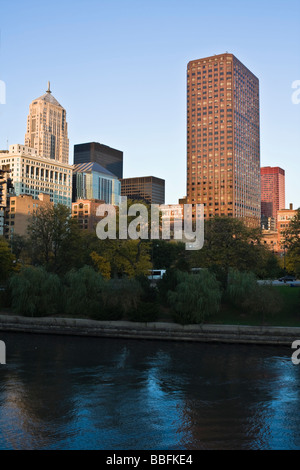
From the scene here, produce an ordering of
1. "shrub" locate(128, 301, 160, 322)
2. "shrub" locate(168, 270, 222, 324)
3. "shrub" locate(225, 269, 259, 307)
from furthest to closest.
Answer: "shrub" locate(225, 269, 259, 307) < "shrub" locate(128, 301, 160, 322) < "shrub" locate(168, 270, 222, 324)

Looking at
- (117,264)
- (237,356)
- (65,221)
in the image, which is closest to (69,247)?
(65,221)

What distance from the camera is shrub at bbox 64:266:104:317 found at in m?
51.8

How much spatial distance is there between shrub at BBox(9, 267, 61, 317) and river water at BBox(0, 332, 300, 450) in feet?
36.4

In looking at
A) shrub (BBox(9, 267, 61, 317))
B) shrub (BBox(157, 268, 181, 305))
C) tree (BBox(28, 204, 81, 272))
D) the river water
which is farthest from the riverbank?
tree (BBox(28, 204, 81, 272))

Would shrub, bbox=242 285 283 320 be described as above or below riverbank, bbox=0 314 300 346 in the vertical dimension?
above

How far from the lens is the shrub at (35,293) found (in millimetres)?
51938

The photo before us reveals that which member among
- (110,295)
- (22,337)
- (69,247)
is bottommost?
(22,337)

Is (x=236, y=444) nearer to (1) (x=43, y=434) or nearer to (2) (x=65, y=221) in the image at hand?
(1) (x=43, y=434)

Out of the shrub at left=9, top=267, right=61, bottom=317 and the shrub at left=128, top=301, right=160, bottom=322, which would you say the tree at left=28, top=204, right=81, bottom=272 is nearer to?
the shrub at left=9, top=267, right=61, bottom=317

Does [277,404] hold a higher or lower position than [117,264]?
lower
